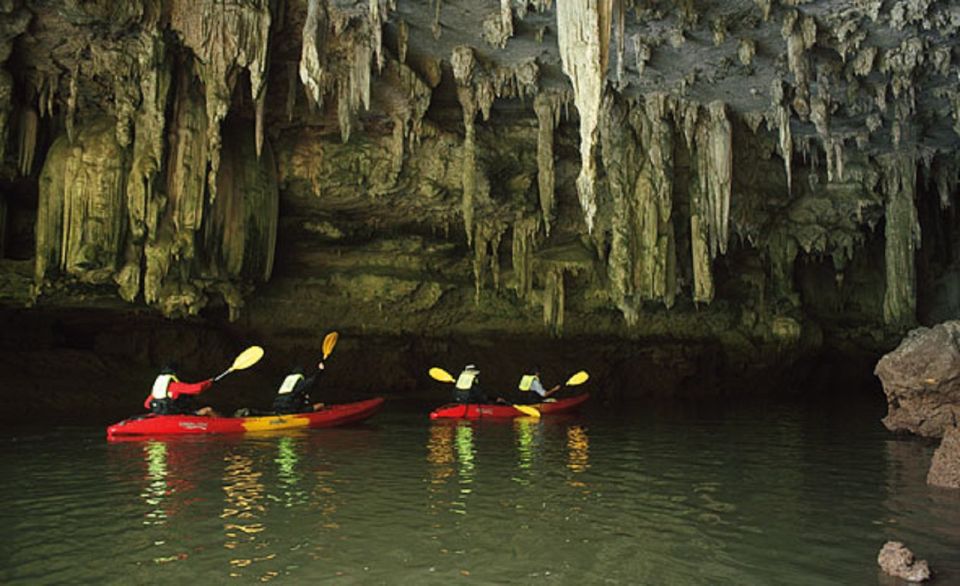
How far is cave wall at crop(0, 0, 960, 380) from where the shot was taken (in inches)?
398

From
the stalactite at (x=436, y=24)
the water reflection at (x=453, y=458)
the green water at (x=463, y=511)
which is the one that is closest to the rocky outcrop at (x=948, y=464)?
the green water at (x=463, y=511)

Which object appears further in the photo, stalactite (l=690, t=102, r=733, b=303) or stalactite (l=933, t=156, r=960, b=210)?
stalactite (l=933, t=156, r=960, b=210)

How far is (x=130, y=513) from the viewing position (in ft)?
21.3

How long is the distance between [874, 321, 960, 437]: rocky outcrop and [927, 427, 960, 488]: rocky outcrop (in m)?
3.25

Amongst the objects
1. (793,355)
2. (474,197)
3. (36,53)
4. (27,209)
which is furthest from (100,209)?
(793,355)

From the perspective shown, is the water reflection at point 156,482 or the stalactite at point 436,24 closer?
the water reflection at point 156,482

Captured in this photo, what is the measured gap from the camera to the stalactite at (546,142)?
510 inches

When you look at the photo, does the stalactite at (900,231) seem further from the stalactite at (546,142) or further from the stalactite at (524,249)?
the stalactite at (524,249)

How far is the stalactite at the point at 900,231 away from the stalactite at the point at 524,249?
7021mm

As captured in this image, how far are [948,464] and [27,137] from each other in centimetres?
1346

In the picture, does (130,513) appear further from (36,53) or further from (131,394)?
(131,394)

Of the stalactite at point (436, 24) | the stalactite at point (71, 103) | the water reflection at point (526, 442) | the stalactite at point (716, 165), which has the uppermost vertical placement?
the stalactite at point (436, 24)

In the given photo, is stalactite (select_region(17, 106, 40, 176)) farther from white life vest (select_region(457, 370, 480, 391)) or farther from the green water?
white life vest (select_region(457, 370, 480, 391))

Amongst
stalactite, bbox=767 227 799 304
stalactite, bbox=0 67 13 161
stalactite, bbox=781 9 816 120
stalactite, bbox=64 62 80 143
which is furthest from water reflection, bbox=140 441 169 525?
stalactite, bbox=767 227 799 304
